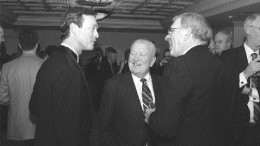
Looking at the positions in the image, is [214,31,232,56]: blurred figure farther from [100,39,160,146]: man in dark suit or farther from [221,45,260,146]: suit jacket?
[100,39,160,146]: man in dark suit

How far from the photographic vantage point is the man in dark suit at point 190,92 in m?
Result: 1.79

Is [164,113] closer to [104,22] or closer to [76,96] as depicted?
[76,96]

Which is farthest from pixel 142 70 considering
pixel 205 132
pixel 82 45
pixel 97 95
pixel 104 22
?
pixel 104 22

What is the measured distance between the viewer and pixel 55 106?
1.78m

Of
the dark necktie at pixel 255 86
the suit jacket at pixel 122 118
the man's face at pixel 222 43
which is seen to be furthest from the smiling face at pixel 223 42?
the suit jacket at pixel 122 118

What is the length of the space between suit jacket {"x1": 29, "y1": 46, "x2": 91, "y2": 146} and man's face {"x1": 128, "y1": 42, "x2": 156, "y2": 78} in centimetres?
85

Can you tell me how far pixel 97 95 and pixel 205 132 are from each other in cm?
528

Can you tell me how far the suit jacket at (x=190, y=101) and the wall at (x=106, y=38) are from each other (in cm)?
1244

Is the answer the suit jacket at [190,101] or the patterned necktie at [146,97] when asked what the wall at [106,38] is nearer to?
the patterned necktie at [146,97]

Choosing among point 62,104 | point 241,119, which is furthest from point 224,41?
point 62,104

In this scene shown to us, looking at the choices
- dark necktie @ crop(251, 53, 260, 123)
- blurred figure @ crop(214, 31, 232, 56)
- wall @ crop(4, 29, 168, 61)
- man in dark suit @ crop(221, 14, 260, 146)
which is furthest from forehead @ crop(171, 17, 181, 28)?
wall @ crop(4, 29, 168, 61)

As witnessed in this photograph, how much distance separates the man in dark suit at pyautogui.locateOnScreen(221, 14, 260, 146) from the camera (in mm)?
2711

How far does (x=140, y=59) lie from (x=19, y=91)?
1.41m

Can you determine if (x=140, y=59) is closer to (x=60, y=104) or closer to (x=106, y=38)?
(x=60, y=104)
